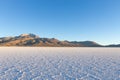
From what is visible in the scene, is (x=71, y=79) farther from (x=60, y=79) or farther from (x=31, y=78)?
(x=31, y=78)

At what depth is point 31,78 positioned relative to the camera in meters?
6.89

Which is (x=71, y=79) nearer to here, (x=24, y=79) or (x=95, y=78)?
(x=95, y=78)

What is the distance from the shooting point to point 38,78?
6.94 m

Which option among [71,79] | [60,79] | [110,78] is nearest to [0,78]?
[60,79]

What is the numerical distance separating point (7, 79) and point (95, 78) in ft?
14.7

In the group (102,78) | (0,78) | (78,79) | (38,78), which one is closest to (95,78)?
(102,78)

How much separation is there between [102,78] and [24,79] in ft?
13.1

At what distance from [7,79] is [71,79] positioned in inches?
125

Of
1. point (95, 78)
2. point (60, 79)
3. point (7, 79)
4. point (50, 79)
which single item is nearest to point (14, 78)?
point (7, 79)

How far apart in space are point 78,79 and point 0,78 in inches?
154

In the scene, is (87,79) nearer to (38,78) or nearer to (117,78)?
(117,78)

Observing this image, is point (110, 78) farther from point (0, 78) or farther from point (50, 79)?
point (0, 78)

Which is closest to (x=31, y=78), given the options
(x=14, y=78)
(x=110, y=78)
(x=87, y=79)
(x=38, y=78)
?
(x=38, y=78)

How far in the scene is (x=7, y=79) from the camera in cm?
659
